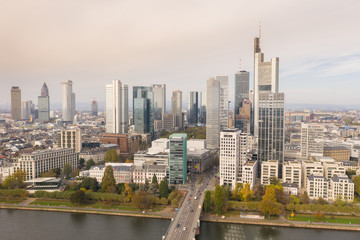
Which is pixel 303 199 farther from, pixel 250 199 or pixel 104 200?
pixel 104 200

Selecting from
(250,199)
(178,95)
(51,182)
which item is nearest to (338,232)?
(250,199)

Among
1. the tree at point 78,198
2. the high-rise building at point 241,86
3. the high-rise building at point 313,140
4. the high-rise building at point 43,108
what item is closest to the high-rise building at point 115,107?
the high-rise building at point 241,86

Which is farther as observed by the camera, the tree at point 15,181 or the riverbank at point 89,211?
the tree at point 15,181

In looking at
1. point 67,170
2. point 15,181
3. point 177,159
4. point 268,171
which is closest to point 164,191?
point 177,159

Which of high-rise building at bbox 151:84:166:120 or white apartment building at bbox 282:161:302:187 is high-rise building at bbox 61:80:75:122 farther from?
white apartment building at bbox 282:161:302:187

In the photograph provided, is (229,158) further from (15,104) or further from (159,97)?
(15,104)

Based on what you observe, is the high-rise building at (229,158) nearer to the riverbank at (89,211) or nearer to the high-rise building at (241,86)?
the riverbank at (89,211)
